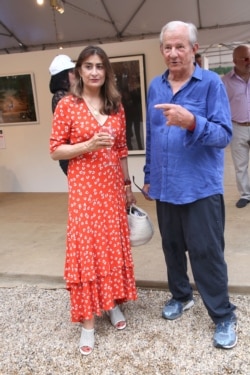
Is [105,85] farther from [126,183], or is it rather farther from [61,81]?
[61,81]

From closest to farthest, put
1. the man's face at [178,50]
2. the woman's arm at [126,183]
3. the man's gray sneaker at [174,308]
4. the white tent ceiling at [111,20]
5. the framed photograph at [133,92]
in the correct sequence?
the man's face at [178,50], the woman's arm at [126,183], the man's gray sneaker at [174,308], the framed photograph at [133,92], the white tent ceiling at [111,20]

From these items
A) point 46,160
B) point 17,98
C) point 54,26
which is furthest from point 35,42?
point 46,160

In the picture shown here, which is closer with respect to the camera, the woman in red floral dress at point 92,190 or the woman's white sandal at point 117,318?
the woman in red floral dress at point 92,190

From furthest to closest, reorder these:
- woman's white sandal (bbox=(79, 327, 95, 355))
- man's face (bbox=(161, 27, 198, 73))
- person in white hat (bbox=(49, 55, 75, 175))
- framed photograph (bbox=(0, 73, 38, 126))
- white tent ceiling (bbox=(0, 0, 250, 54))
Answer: white tent ceiling (bbox=(0, 0, 250, 54)) → framed photograph (bbox=(0, 73, 38, 126)) → person in white hat (bbox=(49, 55, 75, 175)) → woman's white sandal (bbox=(79, 327, 95, 355)) → man's face (bbox=(161, 27, 198, 73))

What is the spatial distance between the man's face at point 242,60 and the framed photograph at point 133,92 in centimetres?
132

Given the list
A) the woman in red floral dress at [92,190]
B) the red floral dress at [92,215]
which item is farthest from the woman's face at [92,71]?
the red floral dress at [92,215]

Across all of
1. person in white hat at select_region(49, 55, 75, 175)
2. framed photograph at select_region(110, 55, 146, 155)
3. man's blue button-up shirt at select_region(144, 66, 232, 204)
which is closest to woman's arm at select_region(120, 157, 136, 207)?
man's blue button-up shirt at select_region(144, 66, 232, 204)

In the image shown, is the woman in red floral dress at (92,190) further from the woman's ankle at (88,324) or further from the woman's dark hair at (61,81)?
the woman's dark hair at (61,81)

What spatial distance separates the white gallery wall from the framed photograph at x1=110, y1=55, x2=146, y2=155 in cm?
9

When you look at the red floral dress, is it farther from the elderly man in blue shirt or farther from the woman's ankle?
the elderly man in blue shirt

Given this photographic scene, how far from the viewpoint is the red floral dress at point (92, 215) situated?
198 cm

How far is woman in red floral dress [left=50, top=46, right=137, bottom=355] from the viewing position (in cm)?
198

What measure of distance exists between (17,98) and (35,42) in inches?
131

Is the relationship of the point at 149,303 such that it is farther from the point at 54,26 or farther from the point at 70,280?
the point at 54,26
